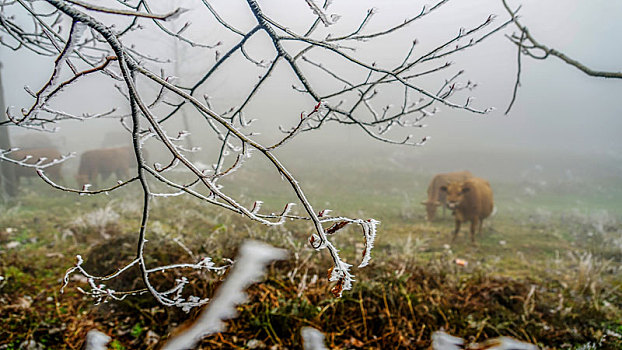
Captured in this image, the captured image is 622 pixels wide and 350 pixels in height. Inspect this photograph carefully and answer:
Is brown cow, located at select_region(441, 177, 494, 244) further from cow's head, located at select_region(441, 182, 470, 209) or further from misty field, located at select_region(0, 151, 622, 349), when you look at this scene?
misty field, located at select_region(0, 151, 622, 349)

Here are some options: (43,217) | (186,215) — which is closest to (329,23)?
(186,215)

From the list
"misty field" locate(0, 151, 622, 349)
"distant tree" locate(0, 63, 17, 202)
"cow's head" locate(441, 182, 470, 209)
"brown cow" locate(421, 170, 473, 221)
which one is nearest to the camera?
"misty field" locate(0, 151, 622, 349)

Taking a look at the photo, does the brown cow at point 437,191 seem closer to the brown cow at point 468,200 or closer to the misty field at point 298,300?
the brown cow at point 468,200

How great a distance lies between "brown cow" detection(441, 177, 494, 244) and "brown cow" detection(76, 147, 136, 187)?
10190 mm

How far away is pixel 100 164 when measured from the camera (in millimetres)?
10875

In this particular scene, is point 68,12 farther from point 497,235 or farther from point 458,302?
point 497,235

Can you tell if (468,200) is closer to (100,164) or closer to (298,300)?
(298,300)

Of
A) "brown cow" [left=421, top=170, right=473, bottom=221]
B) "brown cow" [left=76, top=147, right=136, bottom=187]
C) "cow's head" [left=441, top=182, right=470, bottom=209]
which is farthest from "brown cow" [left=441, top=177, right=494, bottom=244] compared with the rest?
"brown cow" [left=76, top=147, right=136, bottom=187]

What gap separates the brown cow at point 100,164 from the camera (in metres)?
10.6

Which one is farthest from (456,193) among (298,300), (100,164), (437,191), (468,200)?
(100,164)

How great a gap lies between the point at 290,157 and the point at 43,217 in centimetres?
1889

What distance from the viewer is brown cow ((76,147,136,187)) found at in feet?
34.9

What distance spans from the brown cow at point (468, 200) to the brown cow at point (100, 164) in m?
10.2

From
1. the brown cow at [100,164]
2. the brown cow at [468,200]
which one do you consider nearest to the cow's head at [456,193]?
the brown cow at [468,200]
